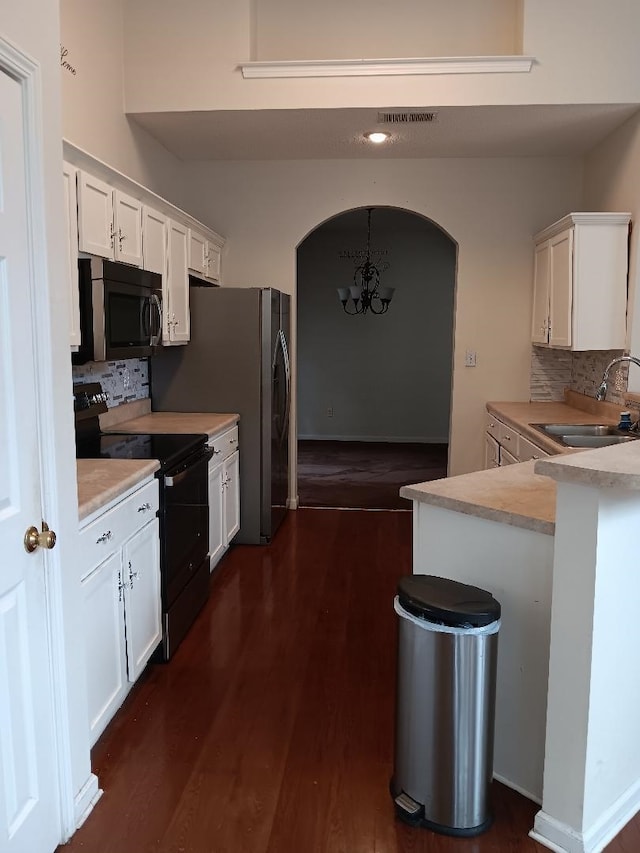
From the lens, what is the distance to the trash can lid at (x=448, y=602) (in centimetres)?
181

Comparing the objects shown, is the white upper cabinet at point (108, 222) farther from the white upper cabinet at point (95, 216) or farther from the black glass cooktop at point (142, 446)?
the black glass cooktop at point (142, 446)

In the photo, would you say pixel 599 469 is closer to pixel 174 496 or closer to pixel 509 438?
pixel 174 496

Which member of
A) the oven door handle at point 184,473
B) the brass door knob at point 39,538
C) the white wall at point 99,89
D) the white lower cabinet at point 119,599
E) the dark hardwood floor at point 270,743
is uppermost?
the white wall at point 99,89

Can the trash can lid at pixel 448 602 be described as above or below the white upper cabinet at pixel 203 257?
below

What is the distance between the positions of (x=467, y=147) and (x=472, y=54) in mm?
597

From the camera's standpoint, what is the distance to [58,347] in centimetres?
179

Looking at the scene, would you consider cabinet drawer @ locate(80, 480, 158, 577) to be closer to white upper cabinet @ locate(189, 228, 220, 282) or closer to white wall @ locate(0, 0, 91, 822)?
white wall @ locate(0, 0, 91, 822)

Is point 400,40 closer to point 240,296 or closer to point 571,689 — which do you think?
point 240,296

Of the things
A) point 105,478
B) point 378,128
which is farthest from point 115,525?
point 378,128

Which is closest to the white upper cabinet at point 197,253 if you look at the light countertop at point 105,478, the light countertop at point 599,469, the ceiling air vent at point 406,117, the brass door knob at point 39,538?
the ceiling air vent at point 406,117

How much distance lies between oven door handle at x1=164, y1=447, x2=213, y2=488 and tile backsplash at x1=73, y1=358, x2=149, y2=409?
0.60 meters

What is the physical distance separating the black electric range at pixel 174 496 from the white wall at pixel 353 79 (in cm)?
185

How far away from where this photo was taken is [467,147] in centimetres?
468

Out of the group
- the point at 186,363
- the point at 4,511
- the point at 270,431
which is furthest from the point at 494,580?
the point at 186,363
